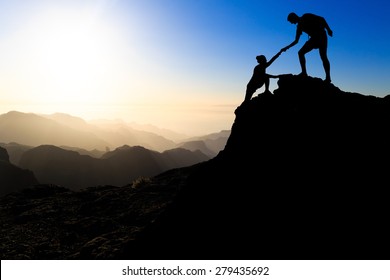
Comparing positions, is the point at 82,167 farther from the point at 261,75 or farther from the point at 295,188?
the point at 295,188

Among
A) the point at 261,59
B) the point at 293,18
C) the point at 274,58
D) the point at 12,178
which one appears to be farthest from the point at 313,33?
the point at 12,178

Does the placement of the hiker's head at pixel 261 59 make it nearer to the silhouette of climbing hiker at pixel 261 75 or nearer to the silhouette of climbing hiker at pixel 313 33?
the silhouette of climbing hiker at pixel 261 75

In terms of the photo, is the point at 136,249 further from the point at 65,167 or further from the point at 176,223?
the point at 65,167

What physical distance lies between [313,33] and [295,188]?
6334 mm

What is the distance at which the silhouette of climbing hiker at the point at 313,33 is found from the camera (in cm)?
1077

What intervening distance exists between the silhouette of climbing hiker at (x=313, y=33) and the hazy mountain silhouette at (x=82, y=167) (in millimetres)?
129471

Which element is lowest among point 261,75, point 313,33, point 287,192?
point 287,192

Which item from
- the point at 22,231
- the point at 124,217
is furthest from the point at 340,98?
the point at 22,231

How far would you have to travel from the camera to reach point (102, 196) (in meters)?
20.3

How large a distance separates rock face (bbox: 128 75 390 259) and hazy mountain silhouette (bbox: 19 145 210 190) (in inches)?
5082

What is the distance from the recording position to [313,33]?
10.9 m

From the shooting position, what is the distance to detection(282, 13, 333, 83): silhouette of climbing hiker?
1077 centimetres

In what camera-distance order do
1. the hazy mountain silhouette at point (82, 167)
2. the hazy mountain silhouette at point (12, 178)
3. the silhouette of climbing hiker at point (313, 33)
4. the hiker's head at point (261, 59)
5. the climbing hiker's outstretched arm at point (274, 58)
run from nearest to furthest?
the silhouette of climbing hiker at point (313, 33) < the climbing hiker's outstretched arm at point (274, 58) < the hiker's head at point (261, 59) < the hazy mountain silhouette at point (12, 178) < the hazy mountain silhouette at point (82, 167)

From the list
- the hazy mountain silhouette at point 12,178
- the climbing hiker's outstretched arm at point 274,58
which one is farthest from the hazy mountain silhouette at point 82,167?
the climbing hiker's outstretched arm at point 274,58
